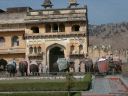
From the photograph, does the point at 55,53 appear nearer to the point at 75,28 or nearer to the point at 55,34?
the point at 55,34

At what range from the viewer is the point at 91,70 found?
43688mm

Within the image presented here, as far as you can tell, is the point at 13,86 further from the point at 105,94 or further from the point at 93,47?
the point at 93,47

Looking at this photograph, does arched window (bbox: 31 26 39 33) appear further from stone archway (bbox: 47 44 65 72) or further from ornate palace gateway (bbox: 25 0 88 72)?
stone archway (bbox: 47 44 65 72)

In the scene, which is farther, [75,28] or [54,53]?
[54,53]

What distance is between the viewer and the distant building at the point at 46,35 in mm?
63562

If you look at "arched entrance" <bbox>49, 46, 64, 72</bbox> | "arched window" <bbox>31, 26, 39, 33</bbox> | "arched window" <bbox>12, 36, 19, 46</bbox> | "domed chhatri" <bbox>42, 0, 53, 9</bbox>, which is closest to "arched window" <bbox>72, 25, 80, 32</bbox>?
"arched entrance" <bbox>49, 46, 64, 72</bbox>

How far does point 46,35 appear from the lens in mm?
64875

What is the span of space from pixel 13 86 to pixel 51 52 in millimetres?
36598

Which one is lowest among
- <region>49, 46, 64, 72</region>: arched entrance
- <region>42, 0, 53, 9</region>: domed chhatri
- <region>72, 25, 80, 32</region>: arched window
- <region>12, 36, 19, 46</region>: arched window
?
<region>49, 46, 64, 72</region>: arched entrance

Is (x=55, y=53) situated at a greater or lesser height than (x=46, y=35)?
lesser

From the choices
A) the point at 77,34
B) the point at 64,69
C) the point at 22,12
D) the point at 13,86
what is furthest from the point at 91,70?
the point at 22,12

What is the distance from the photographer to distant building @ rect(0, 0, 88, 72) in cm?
6356

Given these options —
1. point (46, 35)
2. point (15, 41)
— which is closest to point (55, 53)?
point (46, 35)

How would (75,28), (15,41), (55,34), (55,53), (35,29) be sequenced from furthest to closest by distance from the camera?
(15,41) < (35,29) < (55,53) < (75,28) < (55,34)
